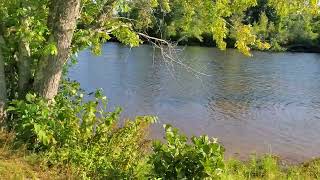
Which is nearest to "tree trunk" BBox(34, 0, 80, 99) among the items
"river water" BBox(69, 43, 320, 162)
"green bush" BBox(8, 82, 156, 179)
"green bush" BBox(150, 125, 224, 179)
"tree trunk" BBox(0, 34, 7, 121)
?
"green bush" BBox(8, 82, 156, 179)

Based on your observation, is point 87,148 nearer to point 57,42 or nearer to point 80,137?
point 80,137

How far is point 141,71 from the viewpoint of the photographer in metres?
39.1

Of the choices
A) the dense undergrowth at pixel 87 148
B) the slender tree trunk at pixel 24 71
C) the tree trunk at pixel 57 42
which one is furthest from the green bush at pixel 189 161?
the slender tree trunk at pixel 24 71

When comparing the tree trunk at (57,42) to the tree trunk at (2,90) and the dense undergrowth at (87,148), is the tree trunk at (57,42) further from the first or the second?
the tree trunk at (2,90)

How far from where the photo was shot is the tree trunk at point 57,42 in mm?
7211

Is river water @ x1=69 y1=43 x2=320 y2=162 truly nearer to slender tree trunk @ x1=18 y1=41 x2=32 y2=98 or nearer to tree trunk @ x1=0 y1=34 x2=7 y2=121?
slender tree trunk @ x1=18 y1=41 x2=32 y2=98

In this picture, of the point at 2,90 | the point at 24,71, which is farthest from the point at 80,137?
the point at 24,71

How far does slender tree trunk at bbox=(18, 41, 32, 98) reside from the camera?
25.4 ft

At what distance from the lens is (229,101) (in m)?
27.2

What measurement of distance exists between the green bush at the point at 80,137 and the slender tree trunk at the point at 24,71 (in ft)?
1.42

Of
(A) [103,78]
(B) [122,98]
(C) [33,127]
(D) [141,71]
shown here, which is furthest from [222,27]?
(D) [141,71]

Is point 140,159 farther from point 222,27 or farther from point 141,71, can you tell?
point 141,71

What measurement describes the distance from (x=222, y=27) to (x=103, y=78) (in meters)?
26.1

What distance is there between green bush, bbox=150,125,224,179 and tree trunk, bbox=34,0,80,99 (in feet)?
7.44
